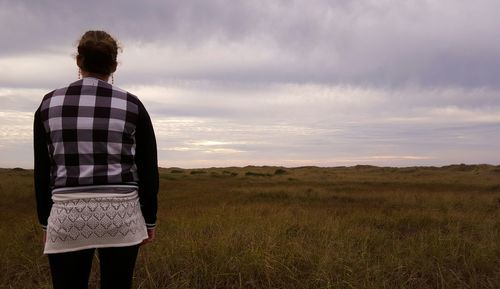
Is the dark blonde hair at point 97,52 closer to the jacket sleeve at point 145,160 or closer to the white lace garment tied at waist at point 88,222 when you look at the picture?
the jacket sleeve at point 145,160

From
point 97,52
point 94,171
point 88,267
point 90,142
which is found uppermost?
point 97,52

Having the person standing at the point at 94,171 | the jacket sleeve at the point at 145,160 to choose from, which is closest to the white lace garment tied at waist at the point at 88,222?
the person standing at the point at 94,171

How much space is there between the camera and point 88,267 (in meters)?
2.28

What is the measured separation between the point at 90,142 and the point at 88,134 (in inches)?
1.5

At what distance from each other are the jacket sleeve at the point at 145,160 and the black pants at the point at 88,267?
0.83 feet

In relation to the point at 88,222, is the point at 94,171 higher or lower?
higher

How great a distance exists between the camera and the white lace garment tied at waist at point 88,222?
2.07 meters

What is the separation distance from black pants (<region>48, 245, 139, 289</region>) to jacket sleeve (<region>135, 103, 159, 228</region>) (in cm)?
25

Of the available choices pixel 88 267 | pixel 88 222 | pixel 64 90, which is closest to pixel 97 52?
pixel 64 90

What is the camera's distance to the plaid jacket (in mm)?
2068

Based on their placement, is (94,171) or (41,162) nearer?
(94,171)

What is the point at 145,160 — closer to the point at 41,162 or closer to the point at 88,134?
the point at 88,134

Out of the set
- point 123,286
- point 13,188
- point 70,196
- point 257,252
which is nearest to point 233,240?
point 257,252

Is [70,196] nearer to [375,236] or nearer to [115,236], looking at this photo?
[115,236]
